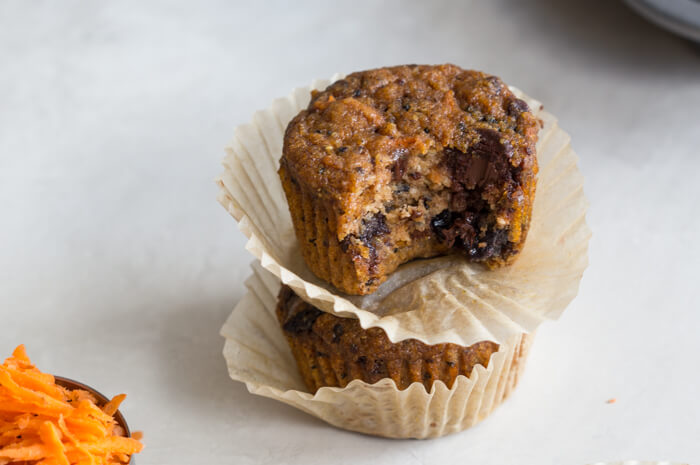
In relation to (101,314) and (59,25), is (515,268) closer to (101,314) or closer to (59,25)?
(101,314)

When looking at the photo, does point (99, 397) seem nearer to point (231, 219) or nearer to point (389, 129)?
point (389, 129)

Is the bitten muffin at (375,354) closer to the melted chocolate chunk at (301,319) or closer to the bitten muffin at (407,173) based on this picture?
the melted chocolate chunk at (301,319)

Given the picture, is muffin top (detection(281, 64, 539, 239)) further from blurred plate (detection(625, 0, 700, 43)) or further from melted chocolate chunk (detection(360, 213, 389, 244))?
blurred plate (detection(625, 0, 700, 43))

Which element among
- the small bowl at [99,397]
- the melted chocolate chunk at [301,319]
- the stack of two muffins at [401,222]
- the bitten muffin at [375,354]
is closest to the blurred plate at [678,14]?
the stack of two muffins at [401,222]

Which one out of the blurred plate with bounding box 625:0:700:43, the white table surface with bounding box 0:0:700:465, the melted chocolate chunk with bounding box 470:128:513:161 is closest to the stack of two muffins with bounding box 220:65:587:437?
the melted chocolate chunk with bounding box 470:128:513:161

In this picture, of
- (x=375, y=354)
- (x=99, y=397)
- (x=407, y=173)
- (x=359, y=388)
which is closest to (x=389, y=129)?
(x=407, y=173)

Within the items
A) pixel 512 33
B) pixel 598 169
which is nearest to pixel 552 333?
pixel 598 169
